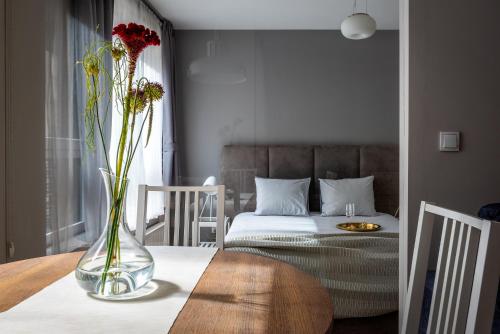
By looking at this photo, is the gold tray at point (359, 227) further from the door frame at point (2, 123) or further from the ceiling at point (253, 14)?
the door frame at point (2, 123)

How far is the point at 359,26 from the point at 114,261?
7.98 feet

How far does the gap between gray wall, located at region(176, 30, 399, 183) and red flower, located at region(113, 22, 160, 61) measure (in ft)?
6.88

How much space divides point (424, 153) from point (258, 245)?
108 cm

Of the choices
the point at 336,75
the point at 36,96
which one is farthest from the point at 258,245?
the point at 36,96

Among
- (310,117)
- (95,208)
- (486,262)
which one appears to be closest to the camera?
(486,262)

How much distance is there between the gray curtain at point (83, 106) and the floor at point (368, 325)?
1604mm

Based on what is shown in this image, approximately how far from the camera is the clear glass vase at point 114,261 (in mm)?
1062

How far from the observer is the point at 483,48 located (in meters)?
2.04

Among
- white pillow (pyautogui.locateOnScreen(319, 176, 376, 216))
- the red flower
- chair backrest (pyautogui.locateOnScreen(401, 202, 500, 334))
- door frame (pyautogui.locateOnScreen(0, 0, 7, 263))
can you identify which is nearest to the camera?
chair backrest (pyautogui.locateOnScreen(401, 202, 500, 334))

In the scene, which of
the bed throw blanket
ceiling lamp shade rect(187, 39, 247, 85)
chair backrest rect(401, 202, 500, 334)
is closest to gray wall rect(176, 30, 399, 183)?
ceiling lamp shade rect(187, 39, 247, 85)

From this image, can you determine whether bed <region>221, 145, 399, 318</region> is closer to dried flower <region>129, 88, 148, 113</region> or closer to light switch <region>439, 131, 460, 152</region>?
light switch <region>439, 131, 460, 152</region>

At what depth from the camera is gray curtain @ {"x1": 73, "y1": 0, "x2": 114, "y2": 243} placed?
108 inches

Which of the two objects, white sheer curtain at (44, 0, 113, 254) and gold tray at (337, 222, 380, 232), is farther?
gold tray at (337, 222, 380, 232)

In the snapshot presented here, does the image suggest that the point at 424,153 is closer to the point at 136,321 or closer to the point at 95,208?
the point at 136,321
